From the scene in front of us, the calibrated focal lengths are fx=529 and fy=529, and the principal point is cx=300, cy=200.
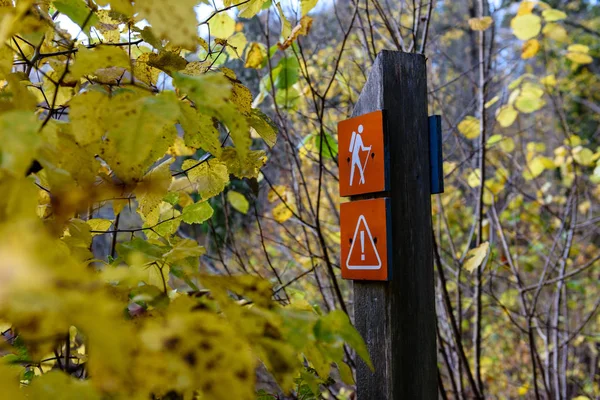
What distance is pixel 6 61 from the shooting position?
0.70m

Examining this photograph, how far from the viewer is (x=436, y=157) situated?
1230 millimetres

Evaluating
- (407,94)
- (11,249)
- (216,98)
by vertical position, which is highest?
(407,94)

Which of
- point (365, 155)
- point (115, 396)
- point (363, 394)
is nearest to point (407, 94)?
point (365, 155)

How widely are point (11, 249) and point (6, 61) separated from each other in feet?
1.65

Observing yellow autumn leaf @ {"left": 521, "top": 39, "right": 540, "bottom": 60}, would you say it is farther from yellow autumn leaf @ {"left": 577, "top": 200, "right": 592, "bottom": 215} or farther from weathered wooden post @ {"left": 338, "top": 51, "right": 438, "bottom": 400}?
yellow autumn leaf @ {"left": 577, "top": 200, "right": 592, "bottom": 215}

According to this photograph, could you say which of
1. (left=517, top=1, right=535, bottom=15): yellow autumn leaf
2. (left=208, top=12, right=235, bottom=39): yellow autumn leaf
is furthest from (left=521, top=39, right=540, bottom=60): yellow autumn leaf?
(left=208, top=12, right=235, bottom=39): yellow autumn leaf

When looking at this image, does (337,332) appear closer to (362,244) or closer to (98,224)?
(98,224)

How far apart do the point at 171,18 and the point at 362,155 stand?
830mm

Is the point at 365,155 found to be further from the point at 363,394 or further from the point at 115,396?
the point at 115,396

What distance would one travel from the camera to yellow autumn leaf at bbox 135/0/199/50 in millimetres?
473

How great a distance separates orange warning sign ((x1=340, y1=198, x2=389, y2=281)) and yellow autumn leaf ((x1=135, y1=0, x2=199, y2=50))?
779mm

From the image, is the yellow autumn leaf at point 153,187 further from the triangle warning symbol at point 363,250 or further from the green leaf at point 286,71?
the green leaf at point 286,71

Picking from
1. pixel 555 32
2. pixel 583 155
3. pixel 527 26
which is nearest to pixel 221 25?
pixel 527 26

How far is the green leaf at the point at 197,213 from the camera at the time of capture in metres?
0.99
